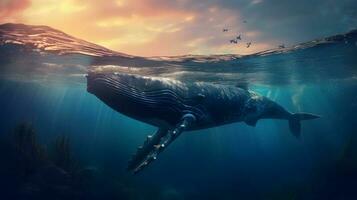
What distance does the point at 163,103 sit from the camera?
26.2ft

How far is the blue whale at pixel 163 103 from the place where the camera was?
684 cm

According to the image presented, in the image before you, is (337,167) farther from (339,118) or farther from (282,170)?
(339,118)

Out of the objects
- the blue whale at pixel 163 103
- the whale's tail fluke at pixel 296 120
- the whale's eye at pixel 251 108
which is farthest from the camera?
the whale's tail fluke at pixel 296 120

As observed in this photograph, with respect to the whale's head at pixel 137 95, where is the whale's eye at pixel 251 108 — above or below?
below

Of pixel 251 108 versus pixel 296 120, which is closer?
pixel 251 108

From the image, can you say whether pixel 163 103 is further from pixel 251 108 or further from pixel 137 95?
pixel 251 108

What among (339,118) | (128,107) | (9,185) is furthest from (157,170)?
(128,107)

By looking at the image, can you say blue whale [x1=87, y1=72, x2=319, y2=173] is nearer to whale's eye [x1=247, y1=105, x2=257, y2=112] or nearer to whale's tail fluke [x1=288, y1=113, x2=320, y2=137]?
whale's eye [x1=247, y1=105, x2=257, y2=112]

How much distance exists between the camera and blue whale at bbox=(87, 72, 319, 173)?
684 cm

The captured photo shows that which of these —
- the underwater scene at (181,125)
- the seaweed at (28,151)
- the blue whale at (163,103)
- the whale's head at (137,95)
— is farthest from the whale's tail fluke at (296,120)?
the seaweed at (28,151)

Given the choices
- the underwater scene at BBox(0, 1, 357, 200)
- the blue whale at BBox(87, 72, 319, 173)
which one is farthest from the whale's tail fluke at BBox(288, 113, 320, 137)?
the blue whale at BBox(87, 72, 319, 173)

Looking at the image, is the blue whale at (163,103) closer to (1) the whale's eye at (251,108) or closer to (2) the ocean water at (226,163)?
(1) the whale's eye at (251,108)

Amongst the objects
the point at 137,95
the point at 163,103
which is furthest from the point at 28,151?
the point at 137,95

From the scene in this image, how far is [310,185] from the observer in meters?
22.5
